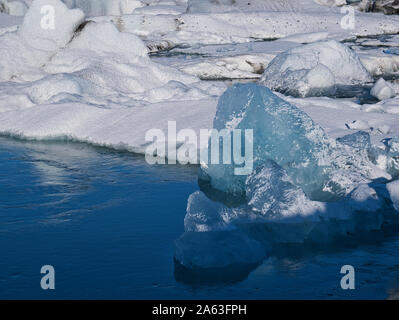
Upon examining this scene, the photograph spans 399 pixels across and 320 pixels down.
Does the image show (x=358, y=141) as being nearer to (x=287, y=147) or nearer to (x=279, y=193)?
(x=287, y=147)

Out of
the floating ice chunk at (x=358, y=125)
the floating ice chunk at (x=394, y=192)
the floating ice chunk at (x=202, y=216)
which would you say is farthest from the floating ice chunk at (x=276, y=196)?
the floating ice chunk at (x=358, y=125)

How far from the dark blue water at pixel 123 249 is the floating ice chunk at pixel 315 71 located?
14.7 feet

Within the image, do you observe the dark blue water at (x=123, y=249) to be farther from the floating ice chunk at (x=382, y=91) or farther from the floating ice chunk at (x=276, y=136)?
the floating ice chunk at (x=382, y=91)

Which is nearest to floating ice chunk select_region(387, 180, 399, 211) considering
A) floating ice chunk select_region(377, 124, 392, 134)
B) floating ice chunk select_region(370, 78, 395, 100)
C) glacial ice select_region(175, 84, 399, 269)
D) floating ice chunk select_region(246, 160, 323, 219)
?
glacial ice select_region(175, 84, 399, 269)

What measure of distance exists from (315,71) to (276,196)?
597cm

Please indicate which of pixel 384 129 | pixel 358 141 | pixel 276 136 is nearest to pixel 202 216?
pixel 276 136

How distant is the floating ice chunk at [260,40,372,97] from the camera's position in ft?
32.7

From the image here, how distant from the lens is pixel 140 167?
20.0 ft

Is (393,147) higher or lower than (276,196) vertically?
higher

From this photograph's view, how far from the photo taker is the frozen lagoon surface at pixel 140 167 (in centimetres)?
373

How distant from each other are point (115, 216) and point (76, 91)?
442 cm

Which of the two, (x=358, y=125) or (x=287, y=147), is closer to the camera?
(x=287, y=147)
